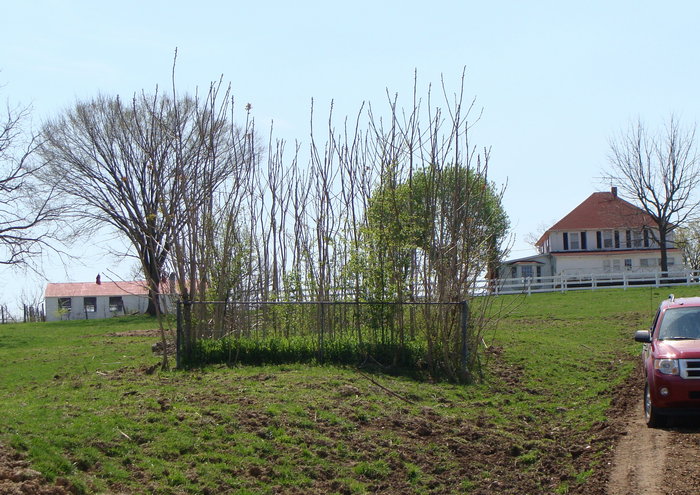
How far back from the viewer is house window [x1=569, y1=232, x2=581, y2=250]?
64188mm

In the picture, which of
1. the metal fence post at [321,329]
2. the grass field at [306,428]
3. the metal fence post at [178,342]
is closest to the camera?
the grass field at [306,428]

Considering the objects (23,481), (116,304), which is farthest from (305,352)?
(116,304)

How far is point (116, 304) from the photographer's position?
254 feet

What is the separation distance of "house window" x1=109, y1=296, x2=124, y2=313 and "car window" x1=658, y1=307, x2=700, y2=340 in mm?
68751

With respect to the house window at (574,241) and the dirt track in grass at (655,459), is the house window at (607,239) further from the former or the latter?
the dirt track in grass at (655,459)

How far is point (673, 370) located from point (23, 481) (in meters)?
7.80

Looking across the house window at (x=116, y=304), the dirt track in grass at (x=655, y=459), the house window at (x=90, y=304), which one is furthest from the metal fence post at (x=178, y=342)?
the house window at (x=90, y=304)

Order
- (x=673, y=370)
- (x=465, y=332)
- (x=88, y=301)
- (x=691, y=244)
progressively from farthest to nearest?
(x=88, y=301)
(x=691, y=244)
(x=465, y=332)
(x=673, y=370)

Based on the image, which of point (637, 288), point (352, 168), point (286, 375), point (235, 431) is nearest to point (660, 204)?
point (637, 288)

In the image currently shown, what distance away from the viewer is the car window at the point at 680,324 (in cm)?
1095

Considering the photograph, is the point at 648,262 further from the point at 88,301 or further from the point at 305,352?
the point at 88,301

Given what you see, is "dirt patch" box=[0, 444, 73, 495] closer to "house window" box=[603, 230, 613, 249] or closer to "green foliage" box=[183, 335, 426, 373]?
"green foliage" box=[183, 335, 426, 373]

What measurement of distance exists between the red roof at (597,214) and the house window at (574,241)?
63cm

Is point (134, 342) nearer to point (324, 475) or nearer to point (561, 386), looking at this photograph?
point (561, 386)
